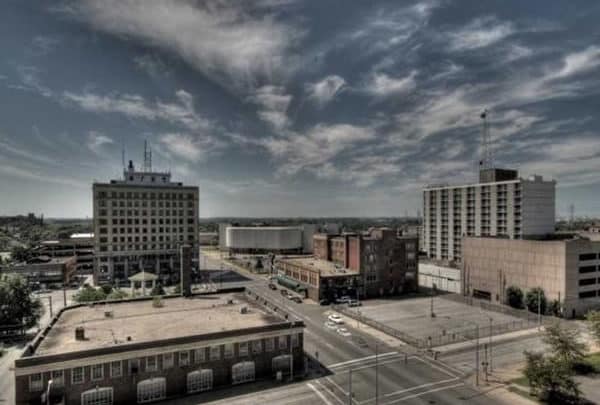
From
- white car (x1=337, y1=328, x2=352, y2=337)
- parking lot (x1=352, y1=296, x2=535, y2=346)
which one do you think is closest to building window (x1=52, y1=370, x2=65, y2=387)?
white car (x1=337, y1=328, x2=352, y2=337)

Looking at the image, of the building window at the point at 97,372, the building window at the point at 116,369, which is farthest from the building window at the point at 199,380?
the building window at the point at 97,372

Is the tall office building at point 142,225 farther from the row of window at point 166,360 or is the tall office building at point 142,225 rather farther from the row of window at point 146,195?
the row of window at point 166,360

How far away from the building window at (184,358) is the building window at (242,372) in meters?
5.77

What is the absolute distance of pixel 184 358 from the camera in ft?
142

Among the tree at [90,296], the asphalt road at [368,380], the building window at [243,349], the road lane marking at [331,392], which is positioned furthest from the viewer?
the tree at [90,296]

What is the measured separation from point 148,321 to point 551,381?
50988mm

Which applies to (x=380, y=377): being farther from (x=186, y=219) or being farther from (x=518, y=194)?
(x=518, y=194)

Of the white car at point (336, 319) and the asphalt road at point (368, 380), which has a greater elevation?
the asphalt road at point (368, 380)

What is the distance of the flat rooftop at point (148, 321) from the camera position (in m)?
43.6

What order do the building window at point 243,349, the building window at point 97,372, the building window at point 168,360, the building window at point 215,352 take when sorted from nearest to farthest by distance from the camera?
1. the building window at point 97,372
2. the building window at point 168,360
3. the building window at point 215,352
4. the building window at point 243,349

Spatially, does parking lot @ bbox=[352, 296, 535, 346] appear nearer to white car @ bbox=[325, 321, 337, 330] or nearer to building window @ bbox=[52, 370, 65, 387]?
white car @ bbox=[325, 321, 337, 330]

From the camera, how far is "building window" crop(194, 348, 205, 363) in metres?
43.8

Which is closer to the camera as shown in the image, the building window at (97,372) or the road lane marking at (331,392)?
the building window at (97,372)

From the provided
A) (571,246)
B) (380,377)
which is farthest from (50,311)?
(571,246)
